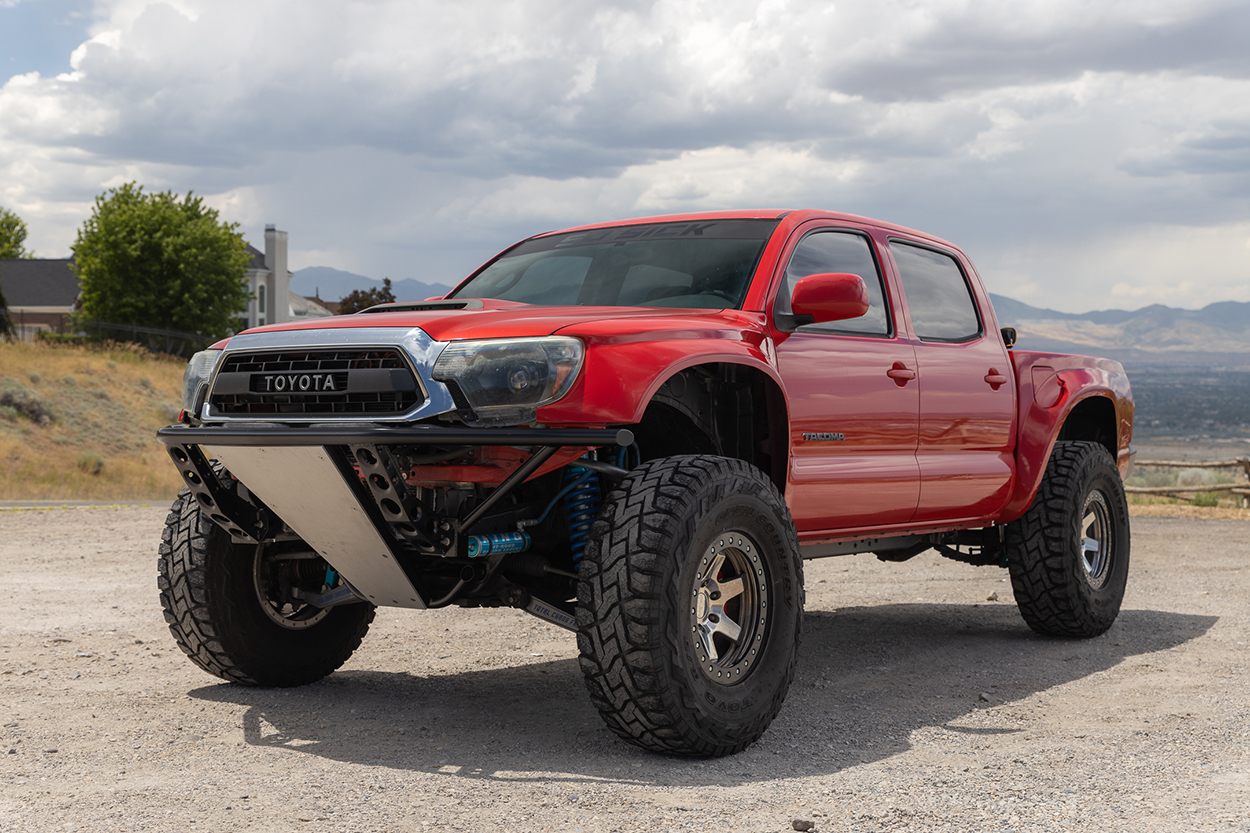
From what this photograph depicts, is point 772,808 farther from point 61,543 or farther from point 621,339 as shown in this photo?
point 61,543

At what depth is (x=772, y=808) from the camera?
12.6 feet

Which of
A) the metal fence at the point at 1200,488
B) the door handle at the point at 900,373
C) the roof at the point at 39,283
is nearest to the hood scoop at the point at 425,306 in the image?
the door handle at the point at 900,373

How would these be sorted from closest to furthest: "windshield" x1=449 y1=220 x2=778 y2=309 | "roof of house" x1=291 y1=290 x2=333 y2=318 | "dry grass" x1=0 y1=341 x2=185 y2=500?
"windshield" x1=449 y1=220 x2=778 y2=309
"dry grass" x1=0 y1=341 x2=185 y2=500
"roof of house" x1=291 y1=290 x2=333 y2=318

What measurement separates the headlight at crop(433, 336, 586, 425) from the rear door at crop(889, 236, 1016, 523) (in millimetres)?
2462

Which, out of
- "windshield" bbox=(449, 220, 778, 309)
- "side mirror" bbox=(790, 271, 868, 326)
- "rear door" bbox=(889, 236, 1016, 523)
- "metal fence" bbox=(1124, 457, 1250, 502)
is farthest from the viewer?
"metal fence" bbox=(1124, 457, 1250, 502)

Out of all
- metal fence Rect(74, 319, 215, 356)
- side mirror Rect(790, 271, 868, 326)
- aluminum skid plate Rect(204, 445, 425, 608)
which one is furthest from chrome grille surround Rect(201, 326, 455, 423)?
metal fence Rect(74, 319, 215, 356)

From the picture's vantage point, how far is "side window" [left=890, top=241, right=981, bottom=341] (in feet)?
21.0

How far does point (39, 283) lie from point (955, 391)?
257 ft

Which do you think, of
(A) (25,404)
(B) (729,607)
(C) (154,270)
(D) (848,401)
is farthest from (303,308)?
(B) (729,607)

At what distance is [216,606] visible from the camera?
534 centimetres

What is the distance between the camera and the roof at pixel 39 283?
73.4 meters

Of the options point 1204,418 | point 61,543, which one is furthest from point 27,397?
point 1204,418

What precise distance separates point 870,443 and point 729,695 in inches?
65.4

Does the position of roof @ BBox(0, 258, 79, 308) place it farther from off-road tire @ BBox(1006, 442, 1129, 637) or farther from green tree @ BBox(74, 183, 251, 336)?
off-road tire @ BBox(1006, 442, 1129, 637)
